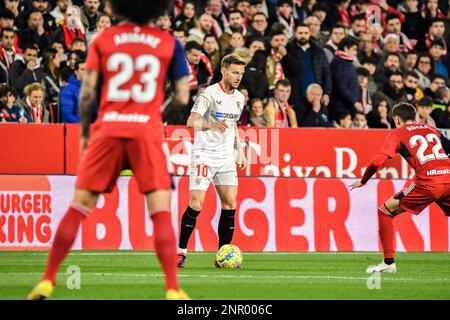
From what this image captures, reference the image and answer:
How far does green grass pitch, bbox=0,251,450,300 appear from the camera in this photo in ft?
34.0

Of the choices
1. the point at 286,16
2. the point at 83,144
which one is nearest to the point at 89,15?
the point at 286,16

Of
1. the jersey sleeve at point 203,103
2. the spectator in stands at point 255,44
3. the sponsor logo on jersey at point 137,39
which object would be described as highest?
the spectator in stands at point 255,44

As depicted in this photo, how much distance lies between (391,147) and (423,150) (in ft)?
1.65

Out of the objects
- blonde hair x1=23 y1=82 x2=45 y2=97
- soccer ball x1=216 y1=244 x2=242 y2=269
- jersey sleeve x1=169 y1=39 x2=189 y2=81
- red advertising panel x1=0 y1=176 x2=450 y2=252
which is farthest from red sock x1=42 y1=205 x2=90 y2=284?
blonde hair x1=23 y1=82 x2=45 y2=97

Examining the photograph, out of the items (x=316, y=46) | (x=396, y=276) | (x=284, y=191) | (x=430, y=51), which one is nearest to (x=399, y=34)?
(x=430, y=51)

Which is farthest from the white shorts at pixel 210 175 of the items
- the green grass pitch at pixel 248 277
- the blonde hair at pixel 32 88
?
the blonde hair at pixel 32 88

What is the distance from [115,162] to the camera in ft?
28.4

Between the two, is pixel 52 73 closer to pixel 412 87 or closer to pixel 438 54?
pixel 412 87

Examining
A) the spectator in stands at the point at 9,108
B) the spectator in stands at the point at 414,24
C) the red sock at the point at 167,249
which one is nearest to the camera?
the red sock at the point at 167,249

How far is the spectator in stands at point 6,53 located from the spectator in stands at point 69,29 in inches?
34.2

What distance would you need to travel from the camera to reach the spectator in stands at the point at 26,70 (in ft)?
64.5

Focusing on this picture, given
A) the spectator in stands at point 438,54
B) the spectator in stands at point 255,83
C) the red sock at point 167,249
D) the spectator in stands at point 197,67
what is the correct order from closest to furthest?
the red sock at point 167,249, the spectator in stands at point 197,67, the spectator in stands at point 255,83, the spectator in stands at point 438,54

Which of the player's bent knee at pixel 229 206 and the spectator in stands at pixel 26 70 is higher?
the spectator in stands at pixel 26 70

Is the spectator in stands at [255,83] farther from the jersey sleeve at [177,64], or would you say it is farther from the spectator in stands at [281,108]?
the jersey sleeve at [177,64]
